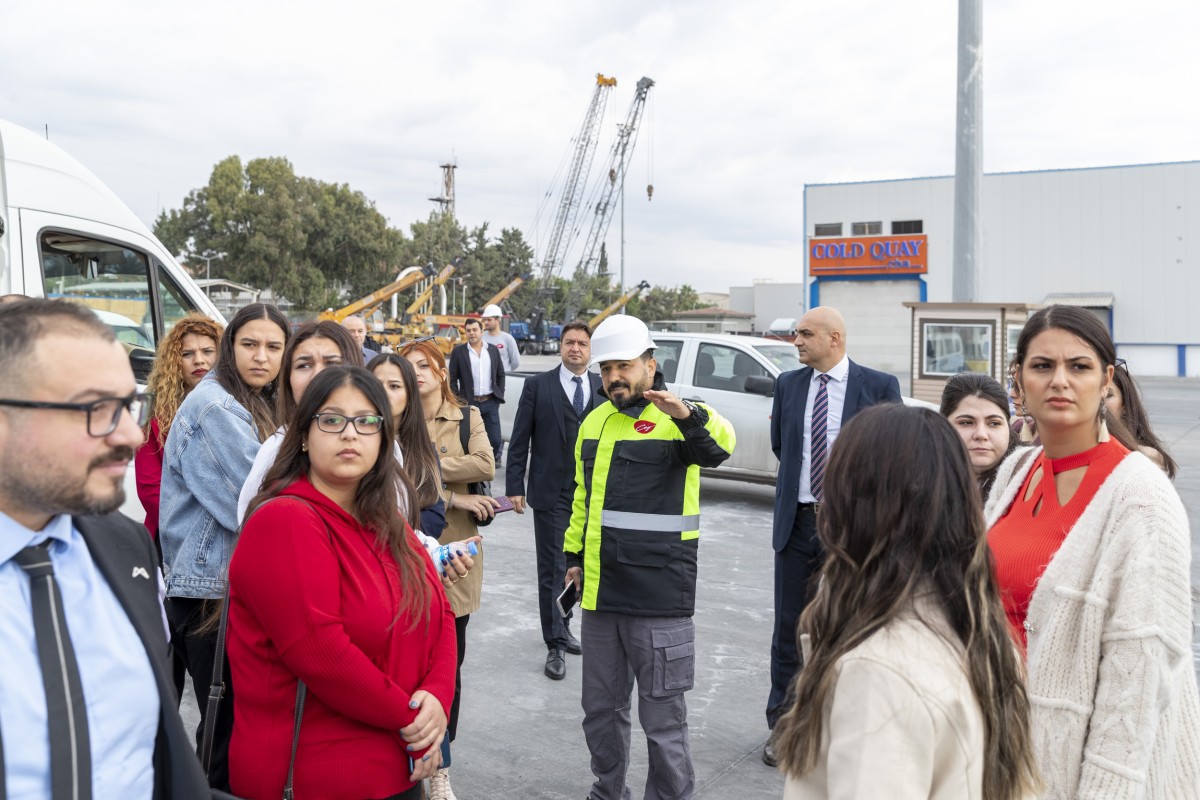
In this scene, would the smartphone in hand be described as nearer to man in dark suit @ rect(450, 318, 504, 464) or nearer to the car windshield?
the car windshield

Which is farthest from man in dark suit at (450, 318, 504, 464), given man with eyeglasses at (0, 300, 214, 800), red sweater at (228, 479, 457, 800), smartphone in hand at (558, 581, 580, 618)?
man with eyeglasses at (0, 300, 214, 800)

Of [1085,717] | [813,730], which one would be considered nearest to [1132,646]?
[1085,717]

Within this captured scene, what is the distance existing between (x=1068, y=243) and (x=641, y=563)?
144ft

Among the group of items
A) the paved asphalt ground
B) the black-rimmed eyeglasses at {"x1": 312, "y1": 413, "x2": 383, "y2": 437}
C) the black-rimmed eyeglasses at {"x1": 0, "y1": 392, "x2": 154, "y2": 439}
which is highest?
the black-rimmed eyeglasses at {"x1": 0, "y1": 392, "x2": 154, "y2": 439}

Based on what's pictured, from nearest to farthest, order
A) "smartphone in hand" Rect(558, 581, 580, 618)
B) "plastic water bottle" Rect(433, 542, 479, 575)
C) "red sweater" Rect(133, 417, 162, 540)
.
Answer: "plastic water bottle" Rect(433, 542, 479, 575) < "red sweater" Rect(133, 417, 162, 540) < "smartphone in hand" Rect(558, 581, 580, 618)

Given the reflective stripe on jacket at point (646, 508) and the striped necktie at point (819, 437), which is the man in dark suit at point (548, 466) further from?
the reflective stripe on jacket at point (646, 508)

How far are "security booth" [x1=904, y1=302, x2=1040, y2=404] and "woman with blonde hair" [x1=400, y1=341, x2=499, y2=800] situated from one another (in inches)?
416

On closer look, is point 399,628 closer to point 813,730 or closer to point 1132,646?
point 813,730

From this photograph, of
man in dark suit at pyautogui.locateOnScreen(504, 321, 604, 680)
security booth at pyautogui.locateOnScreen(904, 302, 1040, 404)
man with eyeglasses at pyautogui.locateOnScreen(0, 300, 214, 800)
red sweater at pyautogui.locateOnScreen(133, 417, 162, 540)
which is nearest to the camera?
man with eyeglasses at pyautogui.locateOnScreen(0, 300, 214, 800)

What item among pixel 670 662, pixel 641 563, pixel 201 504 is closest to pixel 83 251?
pixel 201 504

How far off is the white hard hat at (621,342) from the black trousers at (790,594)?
1.47m

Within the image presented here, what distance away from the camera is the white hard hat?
4.00m

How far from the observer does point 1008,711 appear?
1.74 metres

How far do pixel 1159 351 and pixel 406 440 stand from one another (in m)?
45.7
